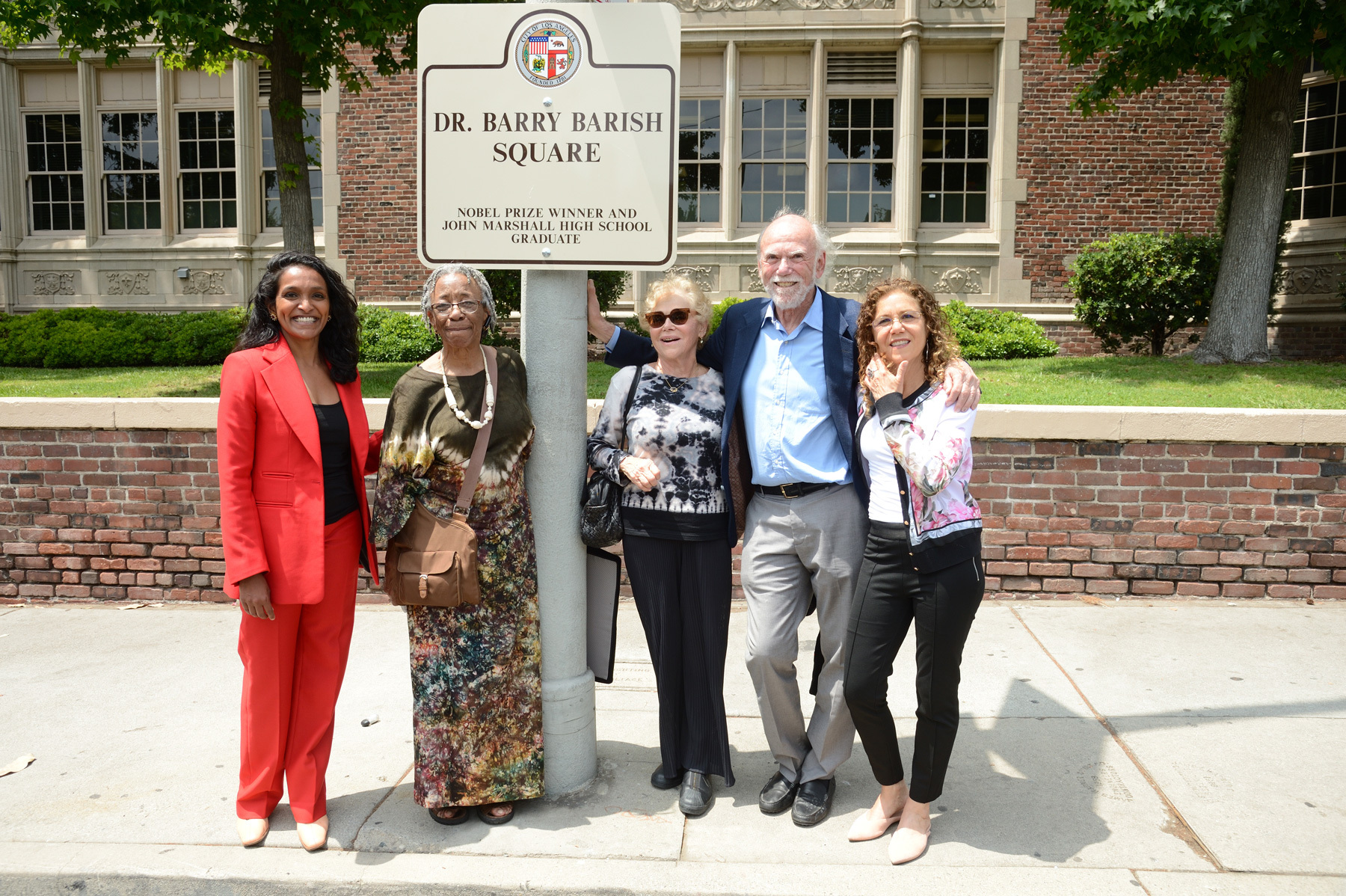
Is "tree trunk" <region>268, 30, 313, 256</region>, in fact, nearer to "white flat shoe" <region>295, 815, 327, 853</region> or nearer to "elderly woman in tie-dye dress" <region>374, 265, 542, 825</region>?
"elderly woman in tie-dye dress" <region>374, 265, 542, 825</region>

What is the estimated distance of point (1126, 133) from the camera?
13.0 meters

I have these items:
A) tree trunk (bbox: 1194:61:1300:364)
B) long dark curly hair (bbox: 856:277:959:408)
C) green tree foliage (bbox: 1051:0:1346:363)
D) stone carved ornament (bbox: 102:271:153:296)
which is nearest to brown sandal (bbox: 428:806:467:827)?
long dark curly hair (bbox: 856:277:959:408)

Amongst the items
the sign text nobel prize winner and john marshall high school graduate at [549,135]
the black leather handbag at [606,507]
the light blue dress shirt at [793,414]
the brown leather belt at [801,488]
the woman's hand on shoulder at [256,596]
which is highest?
the sign text nobel prize winner and john marshall high school graduate at [549,135]

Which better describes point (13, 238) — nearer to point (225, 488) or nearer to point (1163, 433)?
point (225, 488)

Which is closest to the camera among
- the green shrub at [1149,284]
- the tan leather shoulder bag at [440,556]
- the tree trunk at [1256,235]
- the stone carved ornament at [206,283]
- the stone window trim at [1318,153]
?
the tan leather shoulder bag at [440,556]

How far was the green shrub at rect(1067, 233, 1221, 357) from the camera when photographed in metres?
10.4

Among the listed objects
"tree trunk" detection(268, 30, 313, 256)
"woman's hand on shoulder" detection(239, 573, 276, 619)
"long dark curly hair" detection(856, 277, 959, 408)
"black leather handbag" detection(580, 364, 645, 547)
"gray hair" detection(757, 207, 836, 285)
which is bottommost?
"woman's hand on shoulder" detection(239, 573, 276, 619)

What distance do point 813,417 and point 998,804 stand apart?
1.57 m

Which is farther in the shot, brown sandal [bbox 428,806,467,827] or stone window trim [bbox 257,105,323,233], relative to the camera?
stone window trim [bbox 257,105,323,233]

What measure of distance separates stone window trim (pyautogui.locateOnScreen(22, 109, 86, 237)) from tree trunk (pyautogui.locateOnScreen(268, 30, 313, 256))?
8368 millimetres

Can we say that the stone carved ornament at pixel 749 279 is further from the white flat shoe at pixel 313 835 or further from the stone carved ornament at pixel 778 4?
the white flat shoe at pixel 313 835

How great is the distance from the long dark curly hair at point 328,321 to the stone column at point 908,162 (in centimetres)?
1109

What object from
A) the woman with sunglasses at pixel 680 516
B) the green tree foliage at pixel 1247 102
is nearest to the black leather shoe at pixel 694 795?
the woman with sunglasses at pixel 680 516

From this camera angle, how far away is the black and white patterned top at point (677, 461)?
134 inches
